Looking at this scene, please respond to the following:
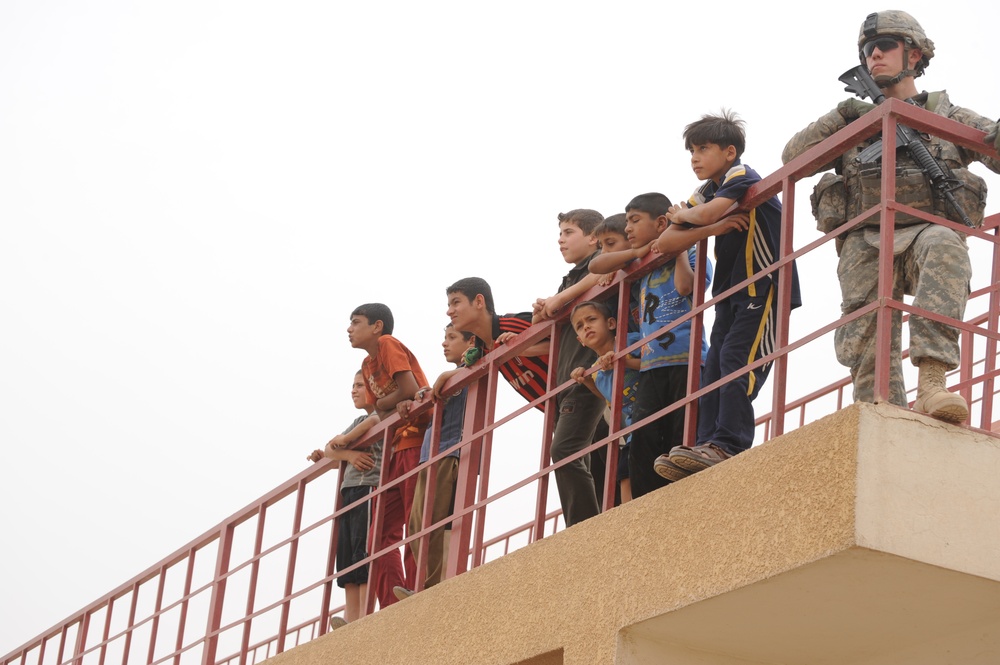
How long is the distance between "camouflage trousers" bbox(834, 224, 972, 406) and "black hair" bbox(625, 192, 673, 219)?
97 centimetres

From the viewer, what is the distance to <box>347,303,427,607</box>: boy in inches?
275

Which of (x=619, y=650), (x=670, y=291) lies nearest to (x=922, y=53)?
(x=670, y=291)

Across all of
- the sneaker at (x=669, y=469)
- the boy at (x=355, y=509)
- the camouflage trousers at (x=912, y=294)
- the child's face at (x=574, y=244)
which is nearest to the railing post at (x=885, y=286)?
the camouflage trousers at (x=912, y=294)

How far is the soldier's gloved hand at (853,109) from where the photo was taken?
16.3 feet

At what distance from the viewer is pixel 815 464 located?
399cm

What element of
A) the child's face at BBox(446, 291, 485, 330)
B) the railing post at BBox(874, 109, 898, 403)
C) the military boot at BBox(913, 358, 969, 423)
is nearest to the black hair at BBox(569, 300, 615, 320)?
the child's face at BBox(446, 291, 485, 330)

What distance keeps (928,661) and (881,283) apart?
1.35 meters

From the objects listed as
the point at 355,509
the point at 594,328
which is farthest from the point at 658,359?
the point at 355,509

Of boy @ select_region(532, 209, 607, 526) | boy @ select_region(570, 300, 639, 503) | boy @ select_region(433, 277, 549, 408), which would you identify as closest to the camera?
boy @ select_region(570, 300, 639, 503)

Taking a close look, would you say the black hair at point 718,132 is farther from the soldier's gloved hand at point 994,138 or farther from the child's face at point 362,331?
the child's face at point 362,331

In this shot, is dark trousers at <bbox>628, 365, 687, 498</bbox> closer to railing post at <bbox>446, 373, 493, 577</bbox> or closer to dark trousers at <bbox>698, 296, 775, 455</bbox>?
dark trousers at <bbox>698, 296, 775, 455</bbox>

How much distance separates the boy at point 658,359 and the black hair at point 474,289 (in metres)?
A: 1.45

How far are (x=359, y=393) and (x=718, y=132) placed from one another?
A: 3.12m

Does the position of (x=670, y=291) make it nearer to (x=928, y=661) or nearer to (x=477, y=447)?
(x=477, y=447)
